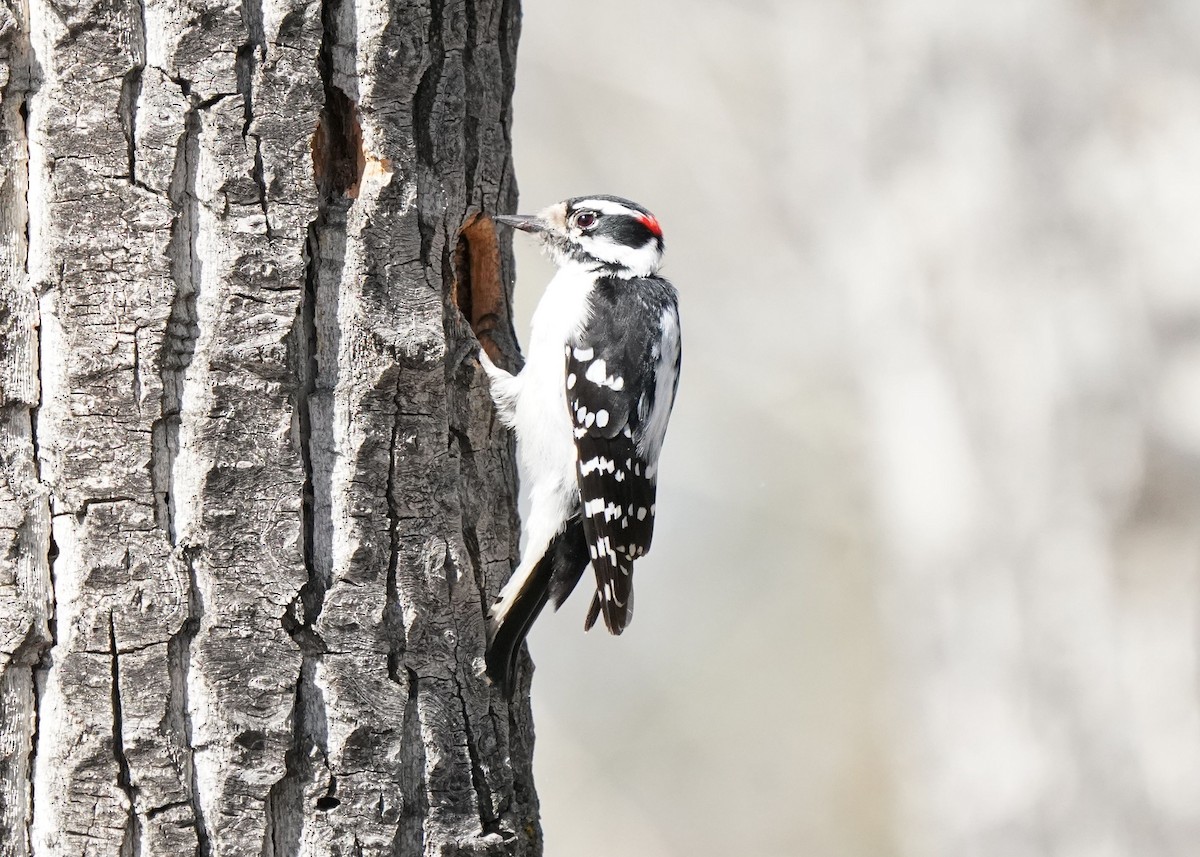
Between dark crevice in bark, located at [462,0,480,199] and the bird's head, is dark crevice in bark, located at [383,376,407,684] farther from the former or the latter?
the bird's head

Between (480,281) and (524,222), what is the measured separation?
394 millimetres

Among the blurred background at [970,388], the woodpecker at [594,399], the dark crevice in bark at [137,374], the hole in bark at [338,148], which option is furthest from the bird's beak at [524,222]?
the blurred background at [970,388]

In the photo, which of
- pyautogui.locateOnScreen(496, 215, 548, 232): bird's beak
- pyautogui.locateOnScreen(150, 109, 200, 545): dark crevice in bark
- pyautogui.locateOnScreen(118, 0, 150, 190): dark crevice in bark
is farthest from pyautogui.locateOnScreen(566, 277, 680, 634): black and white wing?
pyautogui.locateOnScreen(118, 0, 150, 190): dark crevice in bark

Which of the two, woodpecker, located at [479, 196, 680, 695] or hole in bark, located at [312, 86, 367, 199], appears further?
woodpecker, located at [479, 196, 680, 695]

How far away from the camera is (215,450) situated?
2.18 m

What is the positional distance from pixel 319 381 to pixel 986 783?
3470 mm

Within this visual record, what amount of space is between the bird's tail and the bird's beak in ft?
2.87

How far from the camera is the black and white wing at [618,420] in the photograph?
3.40 metres

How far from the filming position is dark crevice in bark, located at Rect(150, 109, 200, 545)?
7.07ft

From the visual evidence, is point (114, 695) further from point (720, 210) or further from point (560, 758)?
point (720, 210)

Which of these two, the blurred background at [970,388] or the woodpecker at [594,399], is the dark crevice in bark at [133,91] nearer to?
the woodpecker at [594,399]

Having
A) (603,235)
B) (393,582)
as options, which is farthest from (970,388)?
(393,582)

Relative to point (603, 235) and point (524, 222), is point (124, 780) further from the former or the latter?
point (603, 235)

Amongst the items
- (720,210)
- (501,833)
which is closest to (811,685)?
(720,210)
